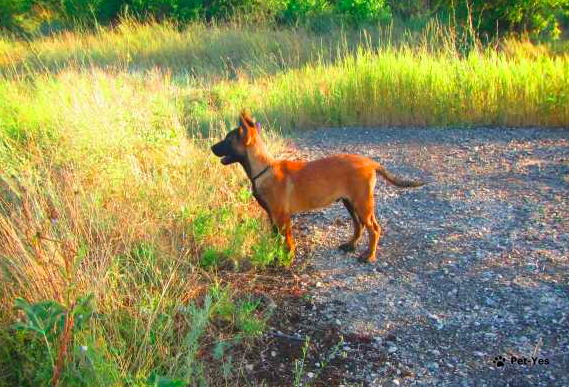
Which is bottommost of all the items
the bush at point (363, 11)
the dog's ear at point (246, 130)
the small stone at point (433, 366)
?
the small stone at point (433, 366)

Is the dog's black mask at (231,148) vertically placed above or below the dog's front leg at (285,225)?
above

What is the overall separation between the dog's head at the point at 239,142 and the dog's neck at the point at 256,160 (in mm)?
34

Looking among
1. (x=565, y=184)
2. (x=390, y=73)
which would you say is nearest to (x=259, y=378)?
(x=565, y=184)

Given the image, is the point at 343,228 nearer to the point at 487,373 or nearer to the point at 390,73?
the point at 487,373

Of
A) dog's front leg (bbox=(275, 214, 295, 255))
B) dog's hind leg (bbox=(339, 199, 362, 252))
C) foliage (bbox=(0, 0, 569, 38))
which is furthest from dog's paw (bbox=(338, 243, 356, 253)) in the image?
foliage (bbox=(0, 0, 569, 38))

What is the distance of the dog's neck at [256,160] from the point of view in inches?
177

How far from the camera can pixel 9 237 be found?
10.8 ft

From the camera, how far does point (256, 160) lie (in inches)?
177

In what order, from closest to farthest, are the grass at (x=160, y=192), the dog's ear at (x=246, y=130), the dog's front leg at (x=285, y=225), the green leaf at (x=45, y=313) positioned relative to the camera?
the green leaf at (x=45, y=313) → the grass at (x=160, y=192) → the dog's ear at (x=246, y=130) → the dog's front leg at (x=285, y=225)

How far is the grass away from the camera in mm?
3016

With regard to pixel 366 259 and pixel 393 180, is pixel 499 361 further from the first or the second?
pixel 393 180

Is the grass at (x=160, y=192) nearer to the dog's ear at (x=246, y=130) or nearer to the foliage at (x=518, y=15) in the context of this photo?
the dog's ear at (x=246, y=130)

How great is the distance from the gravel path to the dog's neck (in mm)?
849

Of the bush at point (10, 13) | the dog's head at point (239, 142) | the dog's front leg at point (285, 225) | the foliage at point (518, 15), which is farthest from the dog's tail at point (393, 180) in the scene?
the bush at point (10, 13)
